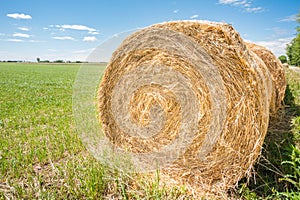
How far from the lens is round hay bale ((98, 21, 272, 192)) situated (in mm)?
2516

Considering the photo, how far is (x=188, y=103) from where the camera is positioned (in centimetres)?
293

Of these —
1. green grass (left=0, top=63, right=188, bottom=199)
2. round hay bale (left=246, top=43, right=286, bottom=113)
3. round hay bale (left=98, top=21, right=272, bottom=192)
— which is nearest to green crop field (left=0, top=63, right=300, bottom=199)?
green grass (left=0, top=63, right=188, bottom=199)

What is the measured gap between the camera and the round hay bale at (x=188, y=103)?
8.25 feet

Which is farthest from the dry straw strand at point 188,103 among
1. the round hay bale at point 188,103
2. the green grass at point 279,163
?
the green grass at point 279,163

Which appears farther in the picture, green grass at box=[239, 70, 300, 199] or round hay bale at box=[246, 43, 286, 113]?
round hay bale at box=[246, 43, 286, 113]

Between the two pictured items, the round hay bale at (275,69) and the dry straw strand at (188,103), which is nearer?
the dry straw strand at (188,103)

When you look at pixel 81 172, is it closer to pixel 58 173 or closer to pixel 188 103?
pixel 58 173

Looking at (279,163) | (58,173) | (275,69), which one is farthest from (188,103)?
(275,69)

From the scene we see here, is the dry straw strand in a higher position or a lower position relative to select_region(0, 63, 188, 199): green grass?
higher

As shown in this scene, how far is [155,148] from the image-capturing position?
3250mm

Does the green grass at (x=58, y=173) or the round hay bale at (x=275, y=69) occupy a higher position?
the round hay bale at (x=275, y=69)

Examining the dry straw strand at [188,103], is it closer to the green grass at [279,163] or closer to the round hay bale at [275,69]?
the green grass at [279,163]

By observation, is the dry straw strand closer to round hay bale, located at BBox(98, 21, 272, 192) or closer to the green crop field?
round hay bale, located at BBox(98, 21, 272, 192)

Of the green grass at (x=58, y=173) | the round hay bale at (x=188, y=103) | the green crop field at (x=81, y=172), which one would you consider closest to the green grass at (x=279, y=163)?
the green crop field at (x=81, y=172)
